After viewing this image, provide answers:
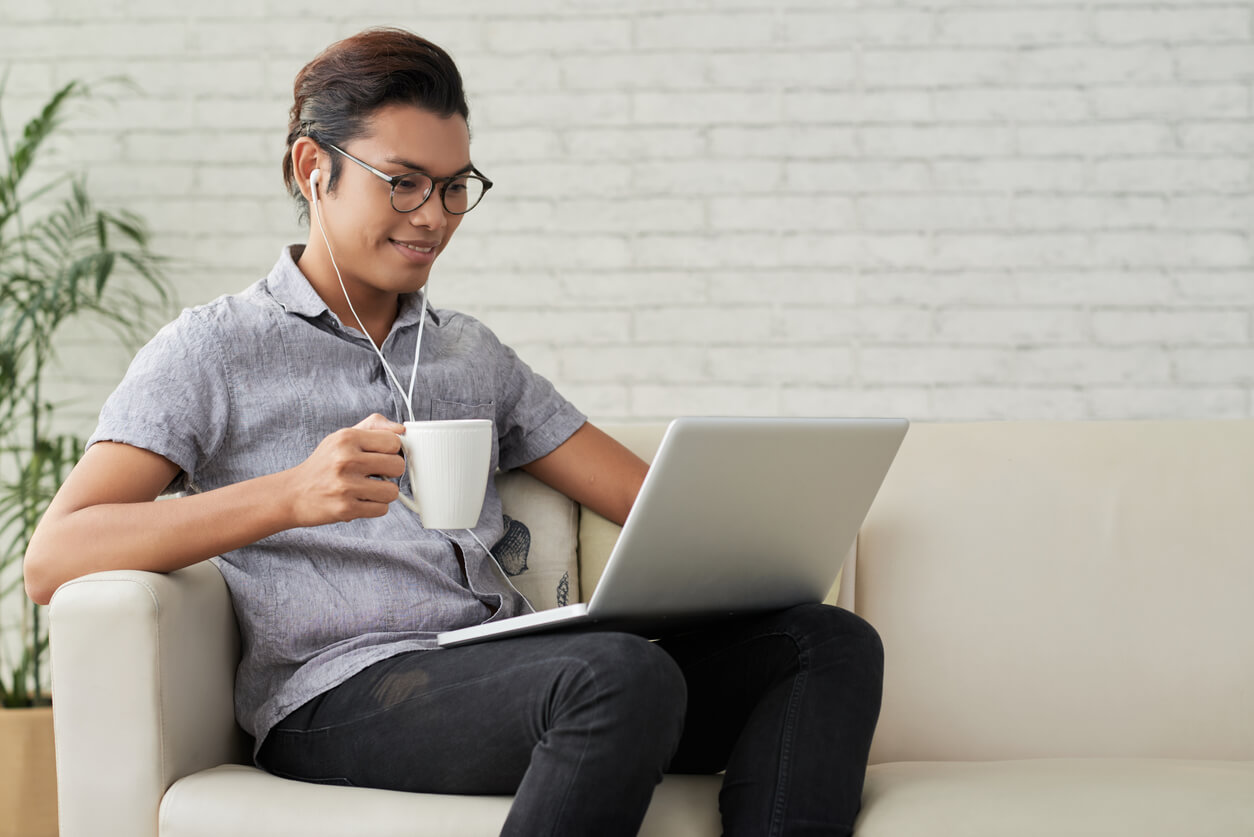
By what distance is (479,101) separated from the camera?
267cm

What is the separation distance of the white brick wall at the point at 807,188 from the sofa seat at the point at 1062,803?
129 centimetres

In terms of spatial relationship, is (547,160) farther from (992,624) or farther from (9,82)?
(992,624)

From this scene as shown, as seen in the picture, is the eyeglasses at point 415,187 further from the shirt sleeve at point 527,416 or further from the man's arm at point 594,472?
the man's arm at point 594,472

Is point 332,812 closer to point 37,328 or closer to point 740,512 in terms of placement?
point 740,512

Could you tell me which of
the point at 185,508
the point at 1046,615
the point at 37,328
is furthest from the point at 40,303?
the point at 1046,615

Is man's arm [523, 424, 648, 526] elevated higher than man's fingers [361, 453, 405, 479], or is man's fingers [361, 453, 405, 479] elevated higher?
man's fingers [361, 453, 405, 479]

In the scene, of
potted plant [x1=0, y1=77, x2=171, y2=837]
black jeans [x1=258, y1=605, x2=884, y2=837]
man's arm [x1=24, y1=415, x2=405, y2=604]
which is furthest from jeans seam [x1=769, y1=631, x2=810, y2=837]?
potted plant [x1=0, y1=77, x2=171, y2=837]

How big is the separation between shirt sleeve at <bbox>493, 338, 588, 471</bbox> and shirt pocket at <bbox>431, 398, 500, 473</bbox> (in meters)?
0.04

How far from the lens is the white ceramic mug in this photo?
1.17m

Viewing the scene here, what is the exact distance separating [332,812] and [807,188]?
184 centimetres

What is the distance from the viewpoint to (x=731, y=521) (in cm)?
121

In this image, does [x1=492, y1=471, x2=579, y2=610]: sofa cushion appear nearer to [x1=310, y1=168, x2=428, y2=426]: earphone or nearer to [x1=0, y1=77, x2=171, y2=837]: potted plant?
[x1=310, y1=168, x2=428, y2=426]: earphone

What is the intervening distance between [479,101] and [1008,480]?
155 centimetres

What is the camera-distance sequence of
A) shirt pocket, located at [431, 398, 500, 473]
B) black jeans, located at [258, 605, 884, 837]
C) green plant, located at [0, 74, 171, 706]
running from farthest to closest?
green plant, located at [0, 74, 171, 706], shirt pocket, located at [431, 398, 500, 473], black jeans, located at [258, 605, 884, 837]
